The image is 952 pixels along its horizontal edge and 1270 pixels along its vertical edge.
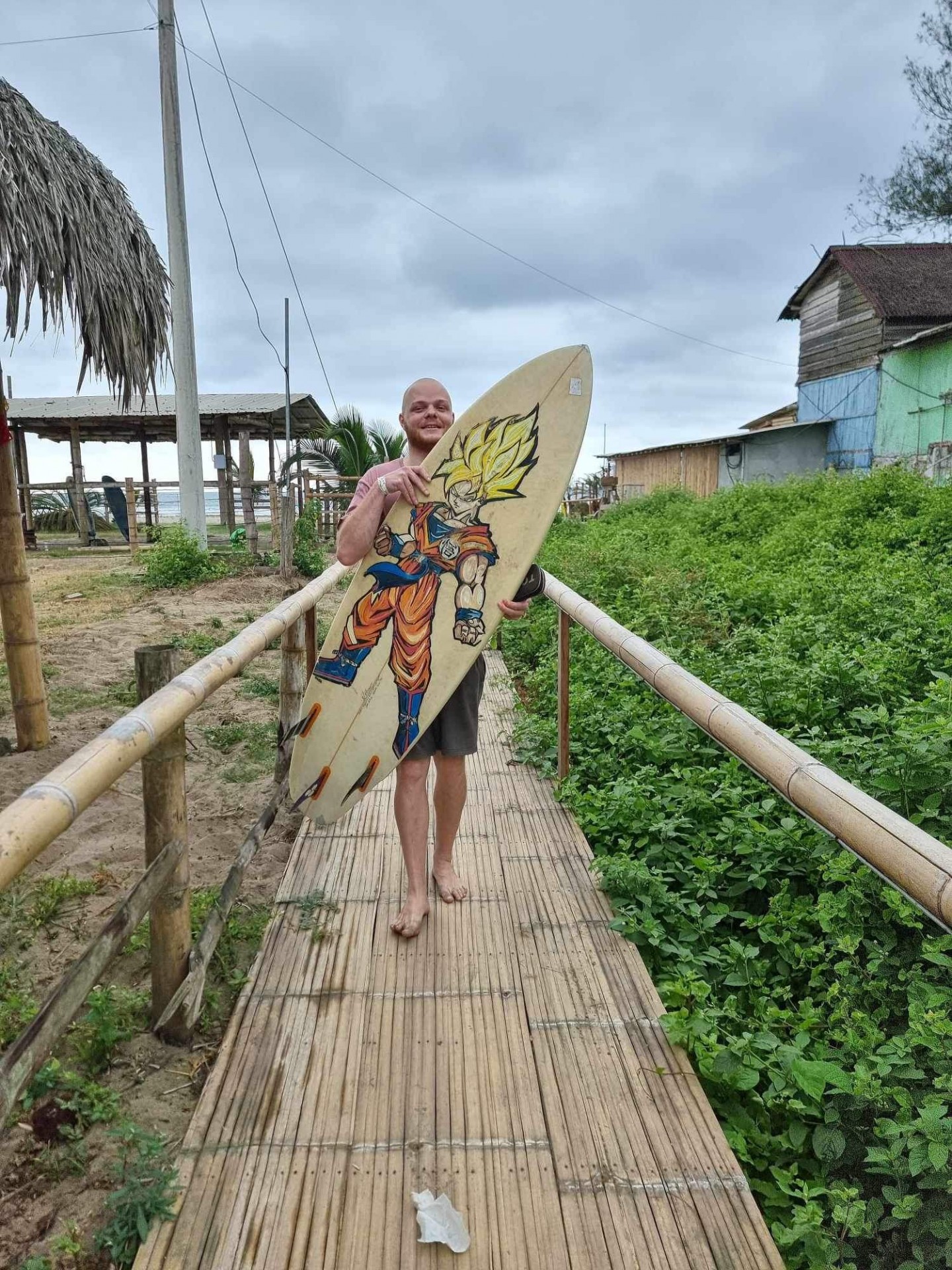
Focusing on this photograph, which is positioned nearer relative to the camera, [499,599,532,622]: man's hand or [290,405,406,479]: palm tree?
[499,599,532,622]: man's hand

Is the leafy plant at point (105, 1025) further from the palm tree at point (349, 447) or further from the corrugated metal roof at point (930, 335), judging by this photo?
the corrugated metal roof at point (930, 335)

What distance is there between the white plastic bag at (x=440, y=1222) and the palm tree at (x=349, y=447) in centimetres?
1191

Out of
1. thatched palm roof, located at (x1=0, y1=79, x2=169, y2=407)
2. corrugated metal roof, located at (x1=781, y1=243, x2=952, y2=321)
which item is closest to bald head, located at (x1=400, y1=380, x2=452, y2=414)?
thatched palm roof, located at (x1=0, y1=79, x2=169, y2=407)

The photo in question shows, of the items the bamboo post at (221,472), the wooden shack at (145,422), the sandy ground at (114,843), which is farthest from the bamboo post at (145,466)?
the sandy ground at (114,843)

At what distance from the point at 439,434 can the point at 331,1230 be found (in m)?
1.89

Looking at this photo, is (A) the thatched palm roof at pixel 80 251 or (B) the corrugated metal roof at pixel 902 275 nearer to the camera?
(A) the thatched palm roof at pixel 80 251

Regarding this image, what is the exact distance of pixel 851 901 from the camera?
2.15m

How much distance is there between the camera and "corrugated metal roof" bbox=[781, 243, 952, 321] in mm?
16453

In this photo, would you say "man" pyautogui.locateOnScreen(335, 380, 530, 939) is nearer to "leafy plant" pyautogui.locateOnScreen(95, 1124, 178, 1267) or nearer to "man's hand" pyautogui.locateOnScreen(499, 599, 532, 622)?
"man's hand" pyautogui.locateOnScreen(499, 599, 532, 622)

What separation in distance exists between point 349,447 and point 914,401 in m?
9.80

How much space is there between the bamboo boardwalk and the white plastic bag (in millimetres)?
18

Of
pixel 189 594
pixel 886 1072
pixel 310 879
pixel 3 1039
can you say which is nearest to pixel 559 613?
pixel 310 879

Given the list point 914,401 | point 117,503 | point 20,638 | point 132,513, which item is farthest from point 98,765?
point 117,503

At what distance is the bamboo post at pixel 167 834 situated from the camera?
180 cm
